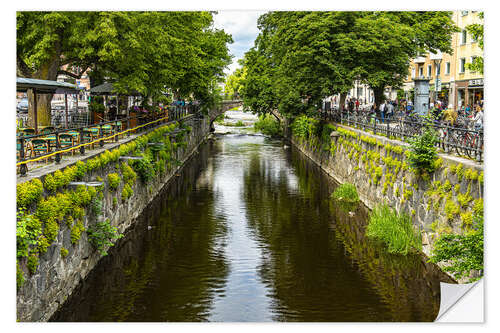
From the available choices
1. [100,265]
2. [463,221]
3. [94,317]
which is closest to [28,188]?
[94,317]

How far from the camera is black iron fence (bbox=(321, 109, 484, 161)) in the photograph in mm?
14898

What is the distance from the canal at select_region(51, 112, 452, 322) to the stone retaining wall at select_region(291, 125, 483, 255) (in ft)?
4.59

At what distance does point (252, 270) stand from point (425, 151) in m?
6.61

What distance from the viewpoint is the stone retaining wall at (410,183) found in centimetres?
1467

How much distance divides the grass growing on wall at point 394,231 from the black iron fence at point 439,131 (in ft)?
9.38

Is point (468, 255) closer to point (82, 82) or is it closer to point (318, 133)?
point (318, 133)

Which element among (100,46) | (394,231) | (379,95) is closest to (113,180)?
(100,46)

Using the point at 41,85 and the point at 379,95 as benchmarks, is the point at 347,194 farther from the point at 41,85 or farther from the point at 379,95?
the point at 41,85

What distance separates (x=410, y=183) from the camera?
1941 centimetres

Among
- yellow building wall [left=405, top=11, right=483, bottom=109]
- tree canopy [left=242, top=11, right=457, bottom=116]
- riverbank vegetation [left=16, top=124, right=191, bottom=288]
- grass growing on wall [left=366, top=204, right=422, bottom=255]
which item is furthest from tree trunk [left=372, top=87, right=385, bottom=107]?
riverbank vegetation [left=16, top=124, right=191, bottom=288]
